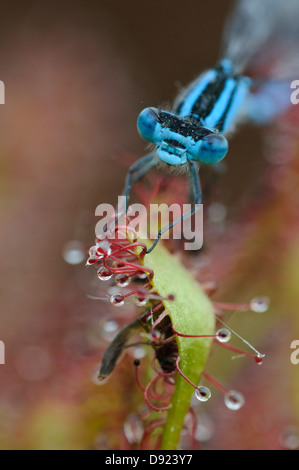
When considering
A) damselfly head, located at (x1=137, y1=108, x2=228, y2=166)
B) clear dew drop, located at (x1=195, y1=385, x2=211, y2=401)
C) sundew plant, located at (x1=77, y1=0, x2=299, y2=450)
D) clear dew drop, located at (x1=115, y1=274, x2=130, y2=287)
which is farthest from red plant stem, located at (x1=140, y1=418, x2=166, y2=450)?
damselfly head, located at (x1=137, y1=108, x2=228, y2=166)

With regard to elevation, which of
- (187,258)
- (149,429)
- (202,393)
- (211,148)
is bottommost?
(149,429)

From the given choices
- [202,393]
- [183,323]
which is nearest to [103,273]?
[183,323]

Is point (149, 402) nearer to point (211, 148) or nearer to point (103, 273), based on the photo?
point (103, 273)

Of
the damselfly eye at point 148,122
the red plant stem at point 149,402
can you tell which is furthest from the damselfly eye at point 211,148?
the red plant stem at point 149,402

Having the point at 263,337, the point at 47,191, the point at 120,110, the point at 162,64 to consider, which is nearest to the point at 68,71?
the point at 120,110

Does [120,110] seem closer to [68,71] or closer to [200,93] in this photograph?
[68,71]

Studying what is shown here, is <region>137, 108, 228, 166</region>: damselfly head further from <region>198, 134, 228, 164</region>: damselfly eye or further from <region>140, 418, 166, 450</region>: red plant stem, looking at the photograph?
<region>140, 418, 166, 450</region>: red plant stem
